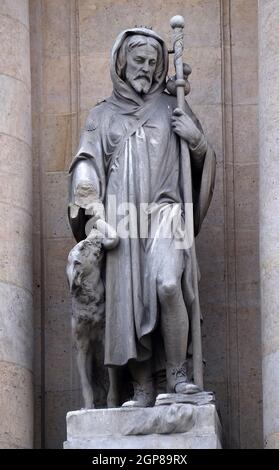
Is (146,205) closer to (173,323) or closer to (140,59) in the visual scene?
(173,323)

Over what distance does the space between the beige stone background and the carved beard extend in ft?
2.91

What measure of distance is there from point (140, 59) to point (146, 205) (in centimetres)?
93

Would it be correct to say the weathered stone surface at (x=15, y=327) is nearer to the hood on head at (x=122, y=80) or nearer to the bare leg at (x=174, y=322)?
the bare leg at (x=174, y=322)

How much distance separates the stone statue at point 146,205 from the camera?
52.0 feet

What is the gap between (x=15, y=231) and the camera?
1658 centimetres

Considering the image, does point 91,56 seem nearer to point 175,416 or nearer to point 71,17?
point 71,17

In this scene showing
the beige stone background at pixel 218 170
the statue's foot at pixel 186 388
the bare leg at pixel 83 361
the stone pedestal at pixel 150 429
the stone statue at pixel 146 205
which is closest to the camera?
the stone pedestal at pixel 150 429

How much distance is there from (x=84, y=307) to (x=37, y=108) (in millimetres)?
1942

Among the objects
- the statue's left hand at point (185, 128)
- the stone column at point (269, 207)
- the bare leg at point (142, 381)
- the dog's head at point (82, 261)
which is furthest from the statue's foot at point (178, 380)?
the statue's left hand at point (185, 128)

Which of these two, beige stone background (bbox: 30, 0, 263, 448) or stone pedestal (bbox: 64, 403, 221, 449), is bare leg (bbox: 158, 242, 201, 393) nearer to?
stone pedestal (bbox: 64, 403, 221, 449)

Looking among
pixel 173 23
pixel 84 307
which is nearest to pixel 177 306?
pixel 84 307

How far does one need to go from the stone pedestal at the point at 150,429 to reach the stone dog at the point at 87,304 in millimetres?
307

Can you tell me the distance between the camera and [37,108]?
1741cm

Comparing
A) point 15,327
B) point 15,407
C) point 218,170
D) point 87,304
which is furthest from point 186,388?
point 218,170
